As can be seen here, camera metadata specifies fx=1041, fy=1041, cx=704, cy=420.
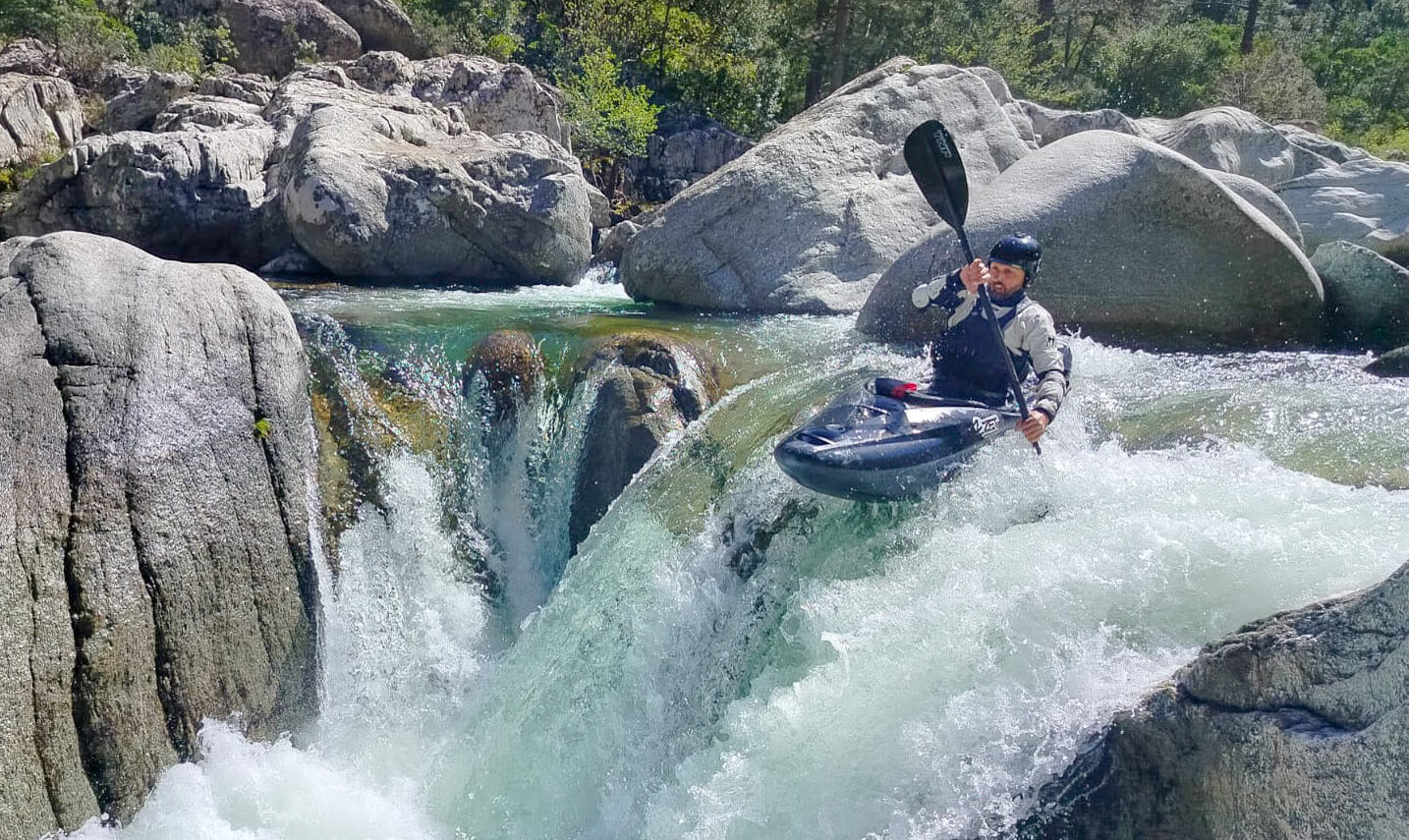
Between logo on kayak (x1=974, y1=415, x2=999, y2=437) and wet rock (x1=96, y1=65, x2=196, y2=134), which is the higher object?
wet rock (x1=96, y1=65, x2=196, y2=134)

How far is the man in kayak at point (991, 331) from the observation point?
16.6 ft

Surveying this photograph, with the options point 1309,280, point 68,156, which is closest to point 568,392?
point 1309,280

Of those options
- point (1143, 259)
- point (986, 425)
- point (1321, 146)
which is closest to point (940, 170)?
point (986, 425)

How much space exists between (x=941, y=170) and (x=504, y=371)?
283cm

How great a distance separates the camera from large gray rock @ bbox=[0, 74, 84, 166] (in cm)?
1232

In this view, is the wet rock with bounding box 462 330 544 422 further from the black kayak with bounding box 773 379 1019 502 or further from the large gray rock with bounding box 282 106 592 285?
the large gray rock with bounding box 282 106 592 285

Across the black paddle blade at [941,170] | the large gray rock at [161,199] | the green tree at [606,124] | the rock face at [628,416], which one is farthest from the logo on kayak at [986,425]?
the green tree at [606,124]

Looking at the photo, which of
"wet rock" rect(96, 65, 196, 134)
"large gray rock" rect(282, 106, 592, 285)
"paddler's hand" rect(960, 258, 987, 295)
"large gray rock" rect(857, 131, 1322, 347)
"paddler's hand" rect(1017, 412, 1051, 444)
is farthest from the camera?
"wet rock" rect(96, 65, 196, 134)

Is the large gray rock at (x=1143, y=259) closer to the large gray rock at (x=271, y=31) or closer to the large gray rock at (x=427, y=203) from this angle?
the large gray rock at (x=427, y=203)

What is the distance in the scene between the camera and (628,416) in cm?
599

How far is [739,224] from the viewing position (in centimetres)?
901

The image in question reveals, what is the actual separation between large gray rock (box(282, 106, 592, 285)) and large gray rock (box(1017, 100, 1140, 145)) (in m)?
9.46

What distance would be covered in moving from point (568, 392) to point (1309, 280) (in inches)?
204

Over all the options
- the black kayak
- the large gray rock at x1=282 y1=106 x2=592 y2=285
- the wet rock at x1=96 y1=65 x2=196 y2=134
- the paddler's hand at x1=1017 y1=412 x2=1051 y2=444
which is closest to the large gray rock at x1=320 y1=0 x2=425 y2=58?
the wet rock at x1=96 y1=65 x2=196 y2=134
